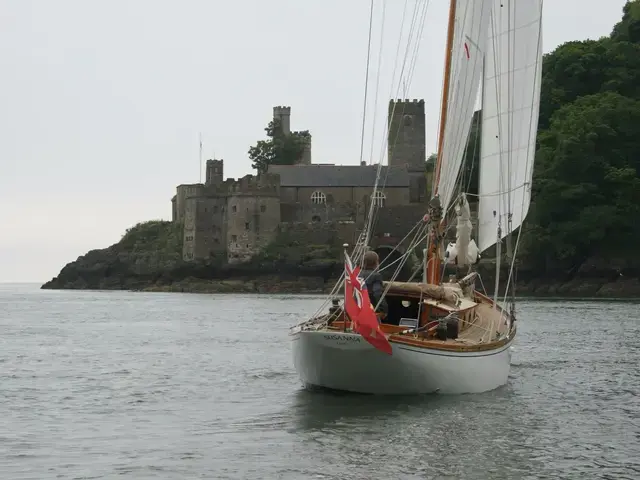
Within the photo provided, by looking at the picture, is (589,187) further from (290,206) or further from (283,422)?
(283,422)

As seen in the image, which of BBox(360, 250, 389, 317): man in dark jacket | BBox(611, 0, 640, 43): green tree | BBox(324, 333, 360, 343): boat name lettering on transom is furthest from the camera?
BBox(611, 0, 640, 43): green tree

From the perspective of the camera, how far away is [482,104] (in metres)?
30.9

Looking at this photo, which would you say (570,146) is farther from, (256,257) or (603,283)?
(256,257)

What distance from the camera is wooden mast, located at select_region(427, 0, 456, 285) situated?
90.7ft

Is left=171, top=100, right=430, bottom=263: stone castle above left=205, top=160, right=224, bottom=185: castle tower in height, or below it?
below

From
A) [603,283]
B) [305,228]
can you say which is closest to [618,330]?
[603,283]

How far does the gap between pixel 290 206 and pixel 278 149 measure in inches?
687

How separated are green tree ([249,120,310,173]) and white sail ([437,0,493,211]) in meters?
106

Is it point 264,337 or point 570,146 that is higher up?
point 570,146

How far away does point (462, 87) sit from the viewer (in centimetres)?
2823

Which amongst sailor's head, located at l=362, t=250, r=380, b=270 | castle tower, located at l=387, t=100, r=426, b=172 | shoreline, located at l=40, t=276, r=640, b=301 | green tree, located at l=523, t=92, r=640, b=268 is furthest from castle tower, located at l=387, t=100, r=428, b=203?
sailor's head, located at l=362, t=250, r=380, b=270

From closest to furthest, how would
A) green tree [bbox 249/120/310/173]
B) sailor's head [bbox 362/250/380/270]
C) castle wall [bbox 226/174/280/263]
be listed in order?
sailor's head [bbox 362/250/380/270], castle wall [bbox 226/174/280/263], green tree [bbox 249/120/310/173]

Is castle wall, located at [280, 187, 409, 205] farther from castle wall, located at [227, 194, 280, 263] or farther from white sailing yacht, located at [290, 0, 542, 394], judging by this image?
white sailing yacht, located at [290, 0, 542, 394]

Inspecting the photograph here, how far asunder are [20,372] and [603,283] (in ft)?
211
